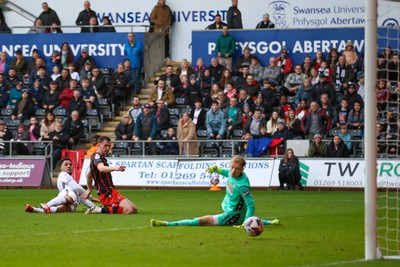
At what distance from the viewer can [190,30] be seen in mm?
39281

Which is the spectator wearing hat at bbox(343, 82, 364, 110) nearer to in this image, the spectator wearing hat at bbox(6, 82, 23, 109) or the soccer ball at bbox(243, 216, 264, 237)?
the spectator wearing hat at bbox(6, 82, 23, 109)

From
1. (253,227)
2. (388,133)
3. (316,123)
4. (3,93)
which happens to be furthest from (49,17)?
(253,227)

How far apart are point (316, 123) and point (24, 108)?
10.9 meters

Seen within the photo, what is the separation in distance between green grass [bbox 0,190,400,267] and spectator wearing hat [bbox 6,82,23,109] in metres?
15.1

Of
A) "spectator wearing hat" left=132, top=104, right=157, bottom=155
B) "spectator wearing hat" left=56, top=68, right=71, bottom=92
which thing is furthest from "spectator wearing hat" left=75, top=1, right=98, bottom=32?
"spectator wearing hat" left=132, top=104, right=157, bottom=155

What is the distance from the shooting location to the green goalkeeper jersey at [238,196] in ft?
52.2

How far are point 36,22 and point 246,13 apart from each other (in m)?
8.17

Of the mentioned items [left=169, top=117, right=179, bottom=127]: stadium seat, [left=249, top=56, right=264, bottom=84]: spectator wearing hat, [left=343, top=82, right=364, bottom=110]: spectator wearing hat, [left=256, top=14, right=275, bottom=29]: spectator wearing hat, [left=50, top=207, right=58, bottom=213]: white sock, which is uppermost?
[left=256, top=14, right=275, bottom=29]: spectator wearing hat

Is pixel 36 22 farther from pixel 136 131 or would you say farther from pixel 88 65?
pixel 136 131

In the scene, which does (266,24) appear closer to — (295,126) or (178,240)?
(295,126)

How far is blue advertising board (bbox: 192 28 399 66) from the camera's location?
120 feet

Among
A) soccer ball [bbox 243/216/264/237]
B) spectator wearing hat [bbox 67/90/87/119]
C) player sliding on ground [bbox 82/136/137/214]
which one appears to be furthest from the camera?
spectator wearing hat [bbox 67/90/87/119]

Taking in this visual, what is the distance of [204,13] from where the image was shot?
128ft

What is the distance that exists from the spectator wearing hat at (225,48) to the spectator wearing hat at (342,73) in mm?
4141
